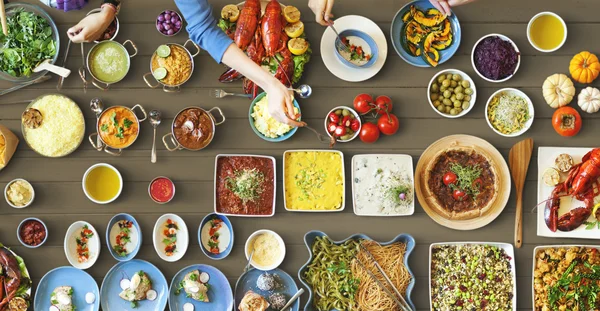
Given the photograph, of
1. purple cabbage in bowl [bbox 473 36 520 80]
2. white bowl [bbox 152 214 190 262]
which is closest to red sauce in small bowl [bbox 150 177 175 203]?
white bowl [bbox 152 214 190 262]

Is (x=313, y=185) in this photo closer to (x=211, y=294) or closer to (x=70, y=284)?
(x=211, y=294)

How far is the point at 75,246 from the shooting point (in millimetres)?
4086

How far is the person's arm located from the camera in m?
3.02

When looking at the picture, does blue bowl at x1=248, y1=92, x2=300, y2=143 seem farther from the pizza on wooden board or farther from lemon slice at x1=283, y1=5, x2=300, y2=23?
the pizza on wooden board

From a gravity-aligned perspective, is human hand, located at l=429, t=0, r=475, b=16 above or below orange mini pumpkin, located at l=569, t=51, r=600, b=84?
above

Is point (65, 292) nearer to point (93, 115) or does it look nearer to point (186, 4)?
point (93, 115)

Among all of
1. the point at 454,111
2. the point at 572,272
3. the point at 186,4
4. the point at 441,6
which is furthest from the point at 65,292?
the point at 572,272

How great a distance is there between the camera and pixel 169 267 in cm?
414

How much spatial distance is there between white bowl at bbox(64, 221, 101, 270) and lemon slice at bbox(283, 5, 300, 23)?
2.22 metres

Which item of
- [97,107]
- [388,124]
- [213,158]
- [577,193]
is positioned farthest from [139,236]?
[577,193]

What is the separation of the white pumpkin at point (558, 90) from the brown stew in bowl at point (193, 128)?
8.63 ft

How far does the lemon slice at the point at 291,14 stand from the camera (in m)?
3.98

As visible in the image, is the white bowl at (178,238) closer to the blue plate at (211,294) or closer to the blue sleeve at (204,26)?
the blue plate at (211,294)

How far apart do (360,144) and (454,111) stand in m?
0.77
